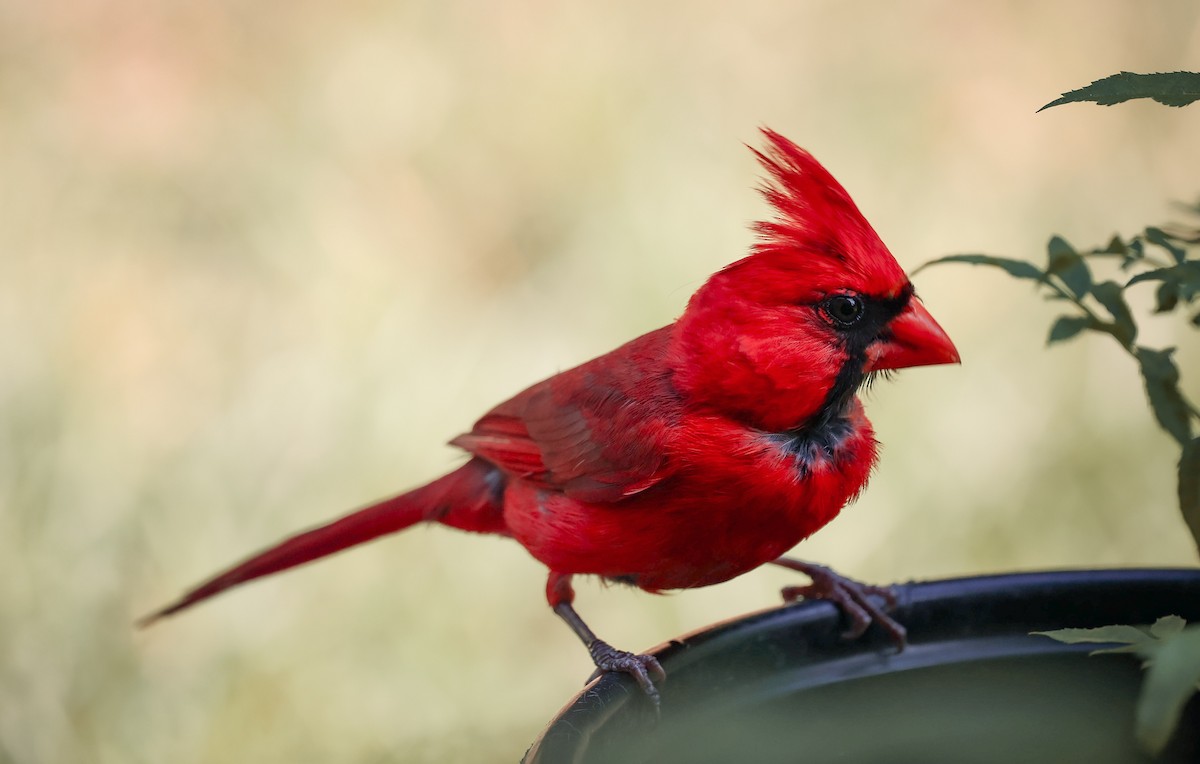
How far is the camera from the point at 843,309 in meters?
1.54

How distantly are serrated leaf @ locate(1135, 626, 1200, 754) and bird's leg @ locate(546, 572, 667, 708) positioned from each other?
65cm

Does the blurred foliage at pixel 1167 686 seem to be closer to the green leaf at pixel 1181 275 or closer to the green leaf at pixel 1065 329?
the green leaf at pixel 1181 275

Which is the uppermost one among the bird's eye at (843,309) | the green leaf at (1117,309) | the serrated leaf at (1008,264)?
the bird's eye at (843,309)

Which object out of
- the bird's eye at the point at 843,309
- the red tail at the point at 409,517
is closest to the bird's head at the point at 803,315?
the bird's eye at the point at 843,309

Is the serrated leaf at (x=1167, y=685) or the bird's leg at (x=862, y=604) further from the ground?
the serrated leaf at (x=1167, y=685)

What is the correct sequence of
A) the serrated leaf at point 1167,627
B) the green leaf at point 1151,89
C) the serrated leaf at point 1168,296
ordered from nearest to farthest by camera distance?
1. the serrated leaf at point 1167,627
2. the green leaf at point 1151,89
3. the serrated leaf at point 1168,296

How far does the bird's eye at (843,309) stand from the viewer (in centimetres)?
153

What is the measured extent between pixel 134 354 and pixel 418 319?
29.7 inches

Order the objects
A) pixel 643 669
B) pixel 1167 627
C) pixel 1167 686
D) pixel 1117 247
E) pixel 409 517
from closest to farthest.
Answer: pixel 1167 686 → pixel 1167 627 → pixel 1117 247 → pixel 643 669 → pixel 409 517

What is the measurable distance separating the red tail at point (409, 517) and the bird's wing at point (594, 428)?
0.19ft

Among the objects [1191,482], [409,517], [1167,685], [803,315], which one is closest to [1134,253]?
[1191,482]

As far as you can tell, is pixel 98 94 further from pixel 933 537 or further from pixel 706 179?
pixel 933 537

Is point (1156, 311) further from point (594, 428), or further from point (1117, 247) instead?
point (594, 428)

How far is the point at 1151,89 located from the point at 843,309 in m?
0.44
